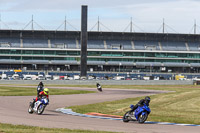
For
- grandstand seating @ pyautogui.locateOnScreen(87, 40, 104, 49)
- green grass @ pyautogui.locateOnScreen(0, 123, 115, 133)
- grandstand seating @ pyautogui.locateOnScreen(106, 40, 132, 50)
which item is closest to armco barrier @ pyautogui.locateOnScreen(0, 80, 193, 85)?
grandstand seating @ pyautogui.locateOnScreen(106, 40, 132, 50)

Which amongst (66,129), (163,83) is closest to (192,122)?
(66,129)

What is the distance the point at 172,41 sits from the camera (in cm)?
13488

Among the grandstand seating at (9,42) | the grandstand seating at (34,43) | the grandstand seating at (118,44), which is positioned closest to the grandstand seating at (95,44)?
the grandstand seating at (118,44)

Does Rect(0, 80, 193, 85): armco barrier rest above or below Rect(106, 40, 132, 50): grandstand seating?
below

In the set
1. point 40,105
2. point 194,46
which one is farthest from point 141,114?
point 194,46

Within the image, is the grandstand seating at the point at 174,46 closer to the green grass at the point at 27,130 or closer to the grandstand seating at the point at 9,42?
the grandstand seating at the point at 9,42

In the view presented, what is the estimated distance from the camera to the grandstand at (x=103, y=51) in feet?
417

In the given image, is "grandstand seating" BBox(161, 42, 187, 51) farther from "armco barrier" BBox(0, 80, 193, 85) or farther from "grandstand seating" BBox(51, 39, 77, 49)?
"armco barrier" BBox(0, 80, 193, 85)

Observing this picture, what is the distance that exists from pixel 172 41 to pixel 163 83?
48.1 meters

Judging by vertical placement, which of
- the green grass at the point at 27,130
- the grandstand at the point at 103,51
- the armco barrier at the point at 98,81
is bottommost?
the green grass at the point at 27,130

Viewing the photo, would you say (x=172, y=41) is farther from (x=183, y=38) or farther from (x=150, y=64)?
(x=150, y=64)

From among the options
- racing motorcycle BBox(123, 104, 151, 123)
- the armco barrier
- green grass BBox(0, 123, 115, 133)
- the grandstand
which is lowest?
green grass BBox(0, 123, 115, 133)

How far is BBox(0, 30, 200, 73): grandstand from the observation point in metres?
127

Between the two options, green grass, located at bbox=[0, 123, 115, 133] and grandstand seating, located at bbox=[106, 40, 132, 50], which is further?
grandstand seating, located at bbox=[106, 40, 132, 50]
